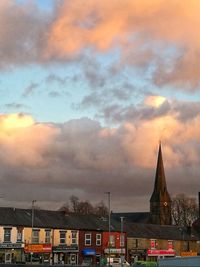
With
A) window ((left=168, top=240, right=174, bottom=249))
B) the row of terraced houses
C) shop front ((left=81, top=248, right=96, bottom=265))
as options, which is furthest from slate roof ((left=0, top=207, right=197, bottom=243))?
shop front ((left=81, top=248, right=96, bottom=265))

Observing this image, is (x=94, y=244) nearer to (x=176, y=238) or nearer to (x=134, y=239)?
(x=134, y=239)

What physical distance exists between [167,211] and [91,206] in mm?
34692

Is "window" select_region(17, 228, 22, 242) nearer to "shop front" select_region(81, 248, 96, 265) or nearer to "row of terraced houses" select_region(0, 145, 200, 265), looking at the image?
"row of terraced houses" select_region(0, 145, 200, 265)

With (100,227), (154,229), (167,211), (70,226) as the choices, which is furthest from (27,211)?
(167,211)

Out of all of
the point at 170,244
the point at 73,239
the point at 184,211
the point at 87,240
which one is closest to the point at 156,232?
the point at 170,244

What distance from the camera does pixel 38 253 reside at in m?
89.7

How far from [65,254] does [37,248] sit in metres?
8.54

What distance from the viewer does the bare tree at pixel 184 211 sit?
185m

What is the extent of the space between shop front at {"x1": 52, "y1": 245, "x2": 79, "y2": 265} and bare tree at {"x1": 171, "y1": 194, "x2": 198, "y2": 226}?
296 feet

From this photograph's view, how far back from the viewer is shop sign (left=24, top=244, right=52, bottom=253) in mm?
87250

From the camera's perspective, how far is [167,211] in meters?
199

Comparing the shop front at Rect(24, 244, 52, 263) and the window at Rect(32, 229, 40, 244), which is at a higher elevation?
the window at Rect(32, 229, 40, 244)

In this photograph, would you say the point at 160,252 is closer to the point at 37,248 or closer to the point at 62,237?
the point at 62,237

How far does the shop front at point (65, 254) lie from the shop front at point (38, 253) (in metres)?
1.48
